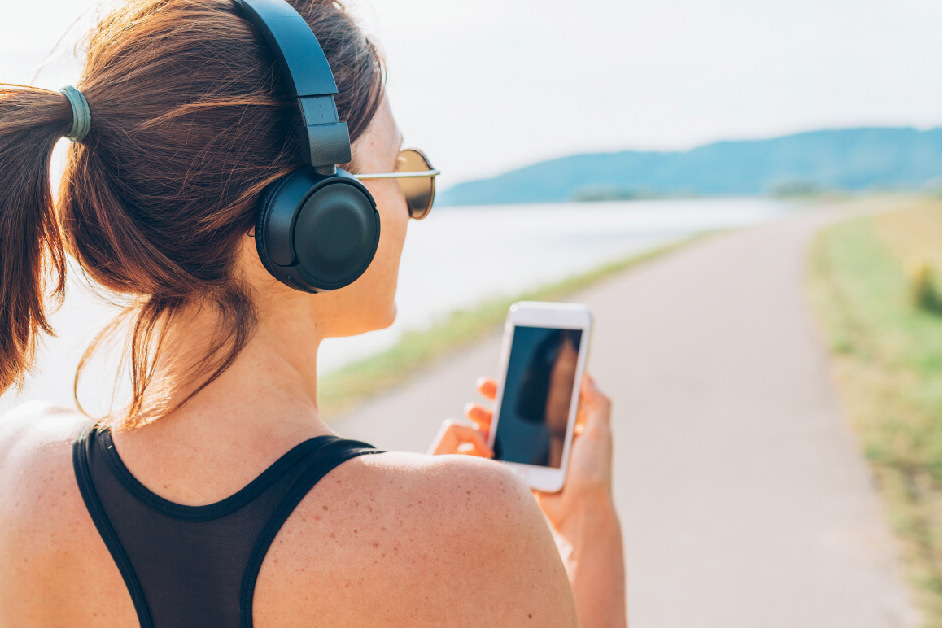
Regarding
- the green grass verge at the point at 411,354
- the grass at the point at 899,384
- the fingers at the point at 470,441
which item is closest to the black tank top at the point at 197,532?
the fingers at the point at 470,441

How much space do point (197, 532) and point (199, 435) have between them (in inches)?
5.1

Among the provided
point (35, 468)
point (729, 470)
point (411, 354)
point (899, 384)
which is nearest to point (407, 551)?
point (35, 468)

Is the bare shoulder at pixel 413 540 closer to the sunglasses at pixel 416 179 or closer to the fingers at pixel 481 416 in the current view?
the sunglasses at pixel 416 179

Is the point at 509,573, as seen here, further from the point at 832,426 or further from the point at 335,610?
the point at 832,426

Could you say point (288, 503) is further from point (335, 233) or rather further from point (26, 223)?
point (26, 223)

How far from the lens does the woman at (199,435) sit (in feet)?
3.04

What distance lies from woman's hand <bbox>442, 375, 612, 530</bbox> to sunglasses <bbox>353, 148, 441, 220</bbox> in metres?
0.46

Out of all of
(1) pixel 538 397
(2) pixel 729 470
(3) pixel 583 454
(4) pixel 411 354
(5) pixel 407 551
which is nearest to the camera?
(5) pixel 407 551

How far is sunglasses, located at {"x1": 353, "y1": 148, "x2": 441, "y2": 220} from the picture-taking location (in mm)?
1304

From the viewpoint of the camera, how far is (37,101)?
0.96 metres

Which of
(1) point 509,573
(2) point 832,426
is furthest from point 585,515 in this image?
(2) point 832,426

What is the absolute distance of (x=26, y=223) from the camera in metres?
1.00

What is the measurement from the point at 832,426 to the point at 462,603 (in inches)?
204

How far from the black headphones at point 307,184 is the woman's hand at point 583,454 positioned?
1.89 ft
